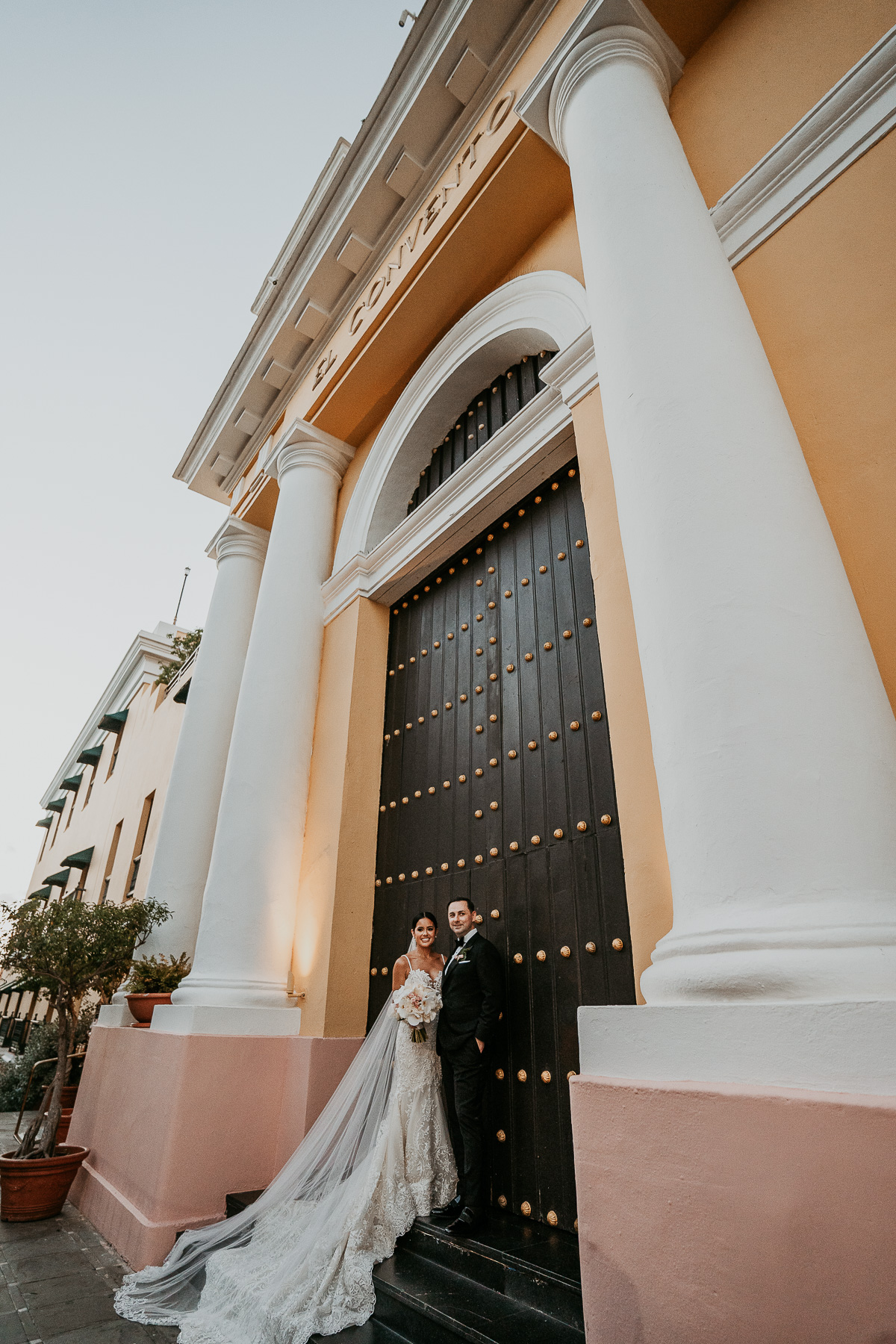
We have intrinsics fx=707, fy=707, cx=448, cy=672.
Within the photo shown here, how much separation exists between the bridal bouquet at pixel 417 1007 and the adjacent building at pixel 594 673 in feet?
1.31

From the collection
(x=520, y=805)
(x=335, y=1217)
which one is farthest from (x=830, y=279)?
(x=335, y=1217)

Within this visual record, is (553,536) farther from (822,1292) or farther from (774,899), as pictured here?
(822,1292)

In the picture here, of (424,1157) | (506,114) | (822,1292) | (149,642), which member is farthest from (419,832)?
(149,642)

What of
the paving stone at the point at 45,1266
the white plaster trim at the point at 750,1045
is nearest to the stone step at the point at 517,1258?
the white plaster trim at the point at 750,1045

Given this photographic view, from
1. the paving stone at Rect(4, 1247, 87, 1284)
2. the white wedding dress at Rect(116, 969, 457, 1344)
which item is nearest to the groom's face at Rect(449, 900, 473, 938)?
the white wedding dress at Rect(116, 969, 457, 1344)

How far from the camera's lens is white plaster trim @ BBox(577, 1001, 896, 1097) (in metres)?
1.46

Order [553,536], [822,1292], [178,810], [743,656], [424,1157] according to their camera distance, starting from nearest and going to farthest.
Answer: [822,1292]
[743,656]
[424,1157]
[553,536]
[178,810]

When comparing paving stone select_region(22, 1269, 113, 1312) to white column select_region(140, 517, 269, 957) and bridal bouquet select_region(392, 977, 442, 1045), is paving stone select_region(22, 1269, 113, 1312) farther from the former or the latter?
white column select_region(140, 517, 269, 957)

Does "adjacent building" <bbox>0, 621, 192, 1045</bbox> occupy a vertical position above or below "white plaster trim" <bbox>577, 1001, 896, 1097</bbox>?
above

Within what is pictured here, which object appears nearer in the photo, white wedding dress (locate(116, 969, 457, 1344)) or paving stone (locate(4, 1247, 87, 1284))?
white wedding dress (locate(116, 969, 457, 1344))

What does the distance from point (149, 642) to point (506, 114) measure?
13.9 metres

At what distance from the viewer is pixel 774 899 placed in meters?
1.74

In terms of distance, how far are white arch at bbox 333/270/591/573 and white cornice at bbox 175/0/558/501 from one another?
4.81ft

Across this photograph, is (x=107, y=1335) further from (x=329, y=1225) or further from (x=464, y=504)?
(x=464, y=504)
